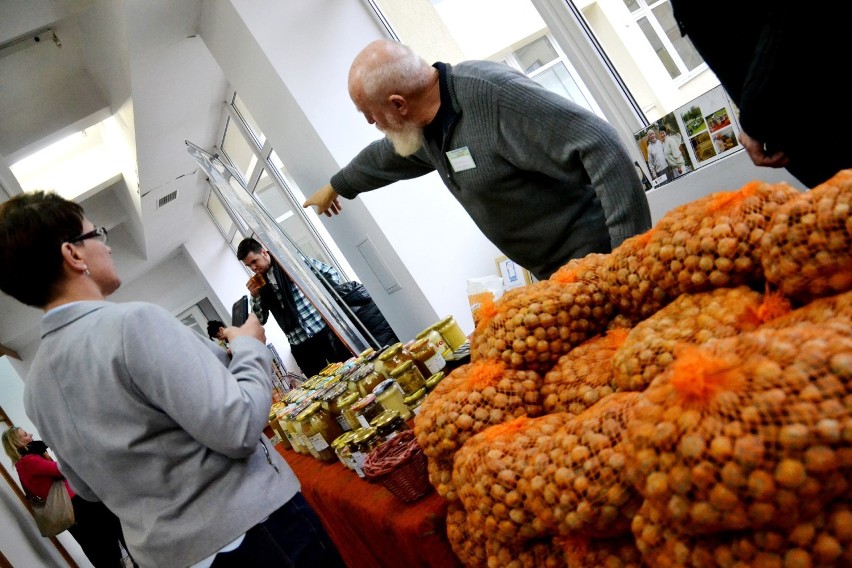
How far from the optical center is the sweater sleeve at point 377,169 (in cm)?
257

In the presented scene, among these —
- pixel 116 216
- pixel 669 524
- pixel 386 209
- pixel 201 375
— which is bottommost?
pixel 669 524

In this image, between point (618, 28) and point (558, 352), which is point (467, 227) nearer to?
point (618, 28)

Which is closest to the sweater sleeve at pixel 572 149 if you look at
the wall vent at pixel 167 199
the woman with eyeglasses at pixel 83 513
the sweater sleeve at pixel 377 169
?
the sweater sleeve at pixel 377 169

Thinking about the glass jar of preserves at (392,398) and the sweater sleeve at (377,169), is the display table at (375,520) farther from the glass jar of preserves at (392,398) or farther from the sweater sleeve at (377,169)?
the sweater sleeve at (377,169)

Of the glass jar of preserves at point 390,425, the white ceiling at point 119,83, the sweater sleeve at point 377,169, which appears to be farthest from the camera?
the white ceiling at point 119,83

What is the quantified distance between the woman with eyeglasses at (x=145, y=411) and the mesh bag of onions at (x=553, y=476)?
25.2 inches

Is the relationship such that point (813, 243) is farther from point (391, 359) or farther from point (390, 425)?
point (391, 359)

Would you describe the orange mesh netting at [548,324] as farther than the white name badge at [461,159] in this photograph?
No

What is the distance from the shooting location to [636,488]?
2.23ft

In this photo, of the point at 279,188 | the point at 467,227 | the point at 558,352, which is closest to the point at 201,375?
the point at 558,352

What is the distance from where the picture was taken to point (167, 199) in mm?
8281

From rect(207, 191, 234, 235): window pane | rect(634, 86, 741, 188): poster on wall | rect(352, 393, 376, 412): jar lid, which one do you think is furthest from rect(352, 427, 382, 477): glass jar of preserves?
rect(207, 191, 234, 235): window pane

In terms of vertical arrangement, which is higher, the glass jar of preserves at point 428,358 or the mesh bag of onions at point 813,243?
the mesh bag of onions at point 813,243

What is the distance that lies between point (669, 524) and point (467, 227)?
3426mm
